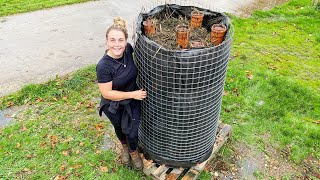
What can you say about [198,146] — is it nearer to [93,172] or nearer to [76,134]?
[93,172]

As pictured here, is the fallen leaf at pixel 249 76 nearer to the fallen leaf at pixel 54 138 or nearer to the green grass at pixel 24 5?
the fallen leaf at pixel 54 138

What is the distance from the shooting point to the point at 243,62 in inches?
252

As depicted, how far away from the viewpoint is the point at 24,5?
8.72m

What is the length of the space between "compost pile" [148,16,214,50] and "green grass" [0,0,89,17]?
19.9 ft

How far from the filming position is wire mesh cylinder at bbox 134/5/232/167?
9.70ft

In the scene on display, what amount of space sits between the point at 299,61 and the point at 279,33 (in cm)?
137

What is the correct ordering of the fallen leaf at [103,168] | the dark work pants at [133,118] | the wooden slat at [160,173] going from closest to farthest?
1. the dark work pants at [133,118]
2. the wooden slat at [160,173]
3. the fallen leaf at [103,168]

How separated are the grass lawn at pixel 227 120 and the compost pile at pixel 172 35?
1.73 meters

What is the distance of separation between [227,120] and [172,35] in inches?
81.0

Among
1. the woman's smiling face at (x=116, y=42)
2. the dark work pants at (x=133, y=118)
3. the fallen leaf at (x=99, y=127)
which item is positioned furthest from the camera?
the fallen leaf at (x=99, y=127)

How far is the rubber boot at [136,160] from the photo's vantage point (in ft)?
12.3

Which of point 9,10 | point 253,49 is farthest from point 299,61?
point 9,10

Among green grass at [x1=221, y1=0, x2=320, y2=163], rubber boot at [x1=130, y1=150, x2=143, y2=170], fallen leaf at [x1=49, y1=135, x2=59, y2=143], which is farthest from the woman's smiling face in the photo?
green grass at [x1=221, y1=0, x2=320, y2=163]

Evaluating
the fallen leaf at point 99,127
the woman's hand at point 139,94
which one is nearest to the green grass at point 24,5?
the fallen leaf at point 99,127
